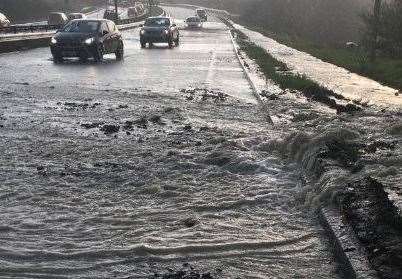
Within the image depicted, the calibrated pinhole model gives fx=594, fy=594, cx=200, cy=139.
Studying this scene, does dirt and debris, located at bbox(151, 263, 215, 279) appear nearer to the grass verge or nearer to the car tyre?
the grass verge

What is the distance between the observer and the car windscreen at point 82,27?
2291 centimetres

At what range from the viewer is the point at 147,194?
6.20 m

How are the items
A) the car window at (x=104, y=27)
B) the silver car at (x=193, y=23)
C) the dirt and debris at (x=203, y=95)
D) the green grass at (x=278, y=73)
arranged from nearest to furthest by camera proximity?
1. the dirt and debris at (x=203, y=95)
2. the green grass at (x=278, y=73)
3. the car window at (x=104, y=27)
4. the silver car at (x=193, y=23)

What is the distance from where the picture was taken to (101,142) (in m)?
8.59

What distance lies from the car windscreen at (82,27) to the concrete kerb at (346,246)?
61.8 feet

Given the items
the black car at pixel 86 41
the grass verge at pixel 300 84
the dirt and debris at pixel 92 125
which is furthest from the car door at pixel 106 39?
the dirt and debris at pixel 92 125

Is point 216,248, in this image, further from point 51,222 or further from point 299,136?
point 299,136

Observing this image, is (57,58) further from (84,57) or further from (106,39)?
(106,39)

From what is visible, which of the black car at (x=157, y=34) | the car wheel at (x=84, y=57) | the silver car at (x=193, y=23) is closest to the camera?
the car wheel at (x=84, y=57)

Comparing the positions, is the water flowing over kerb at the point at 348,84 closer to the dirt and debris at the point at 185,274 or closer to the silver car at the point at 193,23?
the dirt and debris at the point at 185,274

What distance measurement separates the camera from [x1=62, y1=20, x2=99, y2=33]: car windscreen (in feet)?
75.2

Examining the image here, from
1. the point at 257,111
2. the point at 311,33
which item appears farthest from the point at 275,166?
the point at 311,33

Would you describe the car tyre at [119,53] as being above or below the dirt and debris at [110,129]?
below

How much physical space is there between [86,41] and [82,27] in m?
1.54
